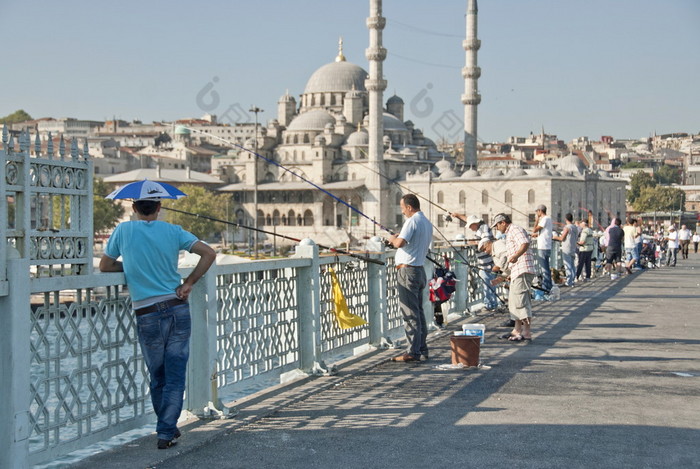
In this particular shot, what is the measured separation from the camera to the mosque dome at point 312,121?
75562mm

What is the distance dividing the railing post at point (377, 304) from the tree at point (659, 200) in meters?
80.3

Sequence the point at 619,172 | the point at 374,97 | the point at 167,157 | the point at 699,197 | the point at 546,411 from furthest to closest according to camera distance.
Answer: the point at 619,172
the point at 167,157
the point at 699,197
the point at 374,97
the point at 546,411

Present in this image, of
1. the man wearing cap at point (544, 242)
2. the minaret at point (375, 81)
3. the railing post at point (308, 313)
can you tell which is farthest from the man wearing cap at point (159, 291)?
the minaret at point (375, 81)

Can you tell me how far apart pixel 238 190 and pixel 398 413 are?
2789 inches

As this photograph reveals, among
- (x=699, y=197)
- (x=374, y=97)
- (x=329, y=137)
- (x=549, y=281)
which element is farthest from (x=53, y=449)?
(x=699, y=197)

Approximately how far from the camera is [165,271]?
168 inches

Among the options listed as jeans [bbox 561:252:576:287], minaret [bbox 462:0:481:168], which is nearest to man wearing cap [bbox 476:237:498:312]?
jeans [bbox 561:252:576:287]

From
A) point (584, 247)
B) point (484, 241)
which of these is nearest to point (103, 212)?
point (584, 247)

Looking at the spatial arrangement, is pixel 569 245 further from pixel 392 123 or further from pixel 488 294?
pixel 392 123

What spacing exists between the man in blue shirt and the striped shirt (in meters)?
1.54

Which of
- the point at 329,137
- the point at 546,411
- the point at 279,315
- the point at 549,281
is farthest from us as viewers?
the point at 329,137

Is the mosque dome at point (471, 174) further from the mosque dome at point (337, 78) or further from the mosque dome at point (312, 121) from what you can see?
the mosque dome at point (337, 78)

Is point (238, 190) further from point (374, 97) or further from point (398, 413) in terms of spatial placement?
point (398, 413)

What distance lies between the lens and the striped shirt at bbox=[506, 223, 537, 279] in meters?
7.91
